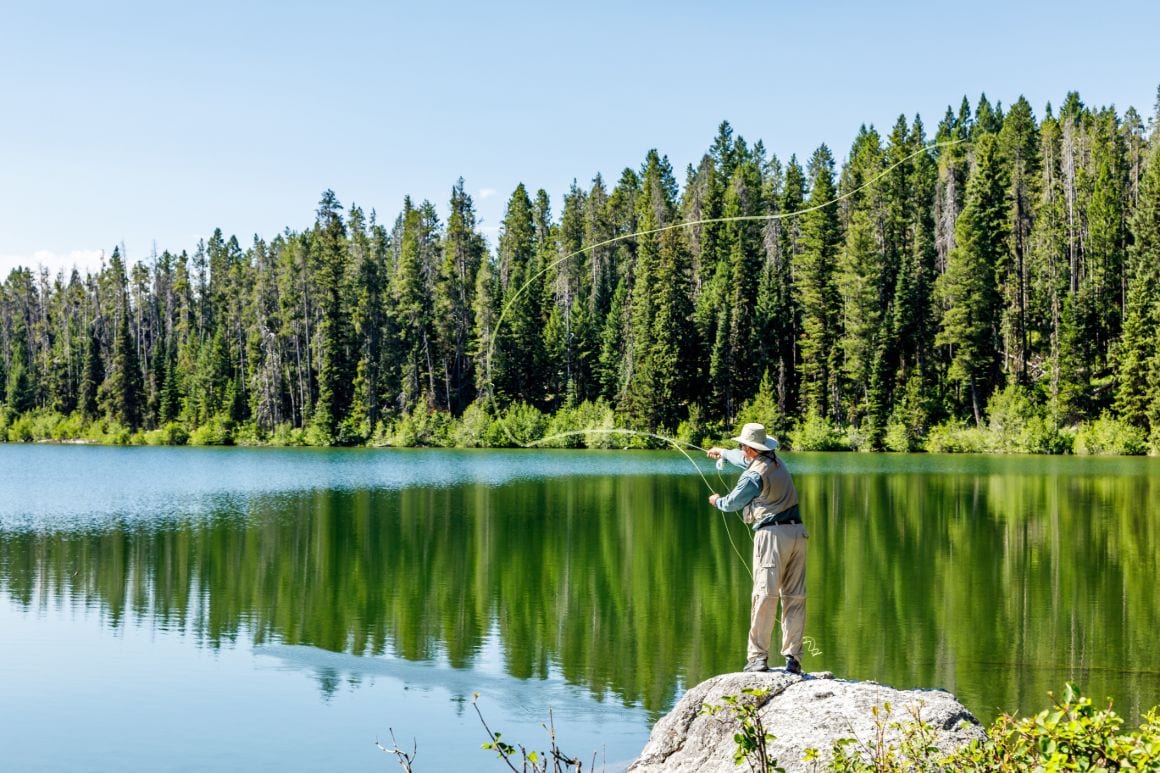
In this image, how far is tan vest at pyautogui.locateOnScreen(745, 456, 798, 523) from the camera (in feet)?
27.2

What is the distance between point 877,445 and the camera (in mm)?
65312

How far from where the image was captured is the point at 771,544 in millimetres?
8367

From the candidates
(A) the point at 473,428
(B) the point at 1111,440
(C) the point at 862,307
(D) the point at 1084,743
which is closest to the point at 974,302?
(C) the point at 862,307

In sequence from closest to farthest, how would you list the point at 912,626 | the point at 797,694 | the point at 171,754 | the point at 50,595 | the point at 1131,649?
1. the point at 797,694
2. the point at 171,754
3. the point at 1131,649
4. the point at 912,626
5. the point at 50,595

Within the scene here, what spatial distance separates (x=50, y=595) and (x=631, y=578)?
9824 millimetres

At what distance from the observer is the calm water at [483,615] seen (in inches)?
437

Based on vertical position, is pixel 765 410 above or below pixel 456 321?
below

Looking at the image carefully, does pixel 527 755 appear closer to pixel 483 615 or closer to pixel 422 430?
pixel 483 615

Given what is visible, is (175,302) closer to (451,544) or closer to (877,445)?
(877,445)

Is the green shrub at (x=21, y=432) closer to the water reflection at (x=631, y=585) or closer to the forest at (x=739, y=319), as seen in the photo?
the forest at (x=739, y=319)

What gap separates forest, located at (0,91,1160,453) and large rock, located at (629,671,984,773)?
49.3 metres

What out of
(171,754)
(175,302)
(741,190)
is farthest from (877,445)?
(175,302)

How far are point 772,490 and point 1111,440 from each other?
2135 inches

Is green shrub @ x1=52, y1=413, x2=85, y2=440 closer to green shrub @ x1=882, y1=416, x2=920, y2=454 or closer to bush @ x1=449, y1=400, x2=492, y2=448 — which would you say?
bush @ x1=449, y1=400, x2=492, y2=448
